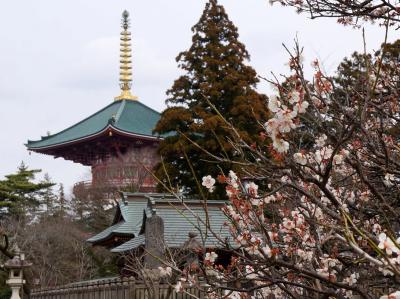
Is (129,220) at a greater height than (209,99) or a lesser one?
lesser

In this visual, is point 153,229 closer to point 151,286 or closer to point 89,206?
point 151,286

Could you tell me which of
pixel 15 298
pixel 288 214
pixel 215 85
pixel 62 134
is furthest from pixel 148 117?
pixel 288 214

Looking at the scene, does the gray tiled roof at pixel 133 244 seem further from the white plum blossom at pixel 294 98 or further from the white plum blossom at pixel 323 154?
the white plum blossom at pixel 294 98

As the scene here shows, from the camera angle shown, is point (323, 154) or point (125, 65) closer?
point (323, 154)

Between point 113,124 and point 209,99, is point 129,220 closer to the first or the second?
point 209,99

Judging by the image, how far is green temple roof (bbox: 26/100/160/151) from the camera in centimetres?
3403

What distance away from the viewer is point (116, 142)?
3425cm

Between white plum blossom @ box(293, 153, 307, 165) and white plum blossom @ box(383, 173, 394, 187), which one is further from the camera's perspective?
white plum blossom @ box(383, 173, 394, 187)

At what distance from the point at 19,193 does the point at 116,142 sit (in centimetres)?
564

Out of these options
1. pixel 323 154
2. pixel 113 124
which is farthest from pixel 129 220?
pixel 113 124

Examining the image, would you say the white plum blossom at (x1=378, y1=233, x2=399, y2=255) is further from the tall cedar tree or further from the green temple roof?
the green temple roof

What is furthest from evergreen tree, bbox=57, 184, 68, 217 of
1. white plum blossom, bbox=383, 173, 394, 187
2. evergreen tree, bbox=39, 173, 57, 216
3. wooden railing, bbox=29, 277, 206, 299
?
white plum blossom, bbox=383, 173, 394, 187

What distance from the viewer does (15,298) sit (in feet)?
43.3

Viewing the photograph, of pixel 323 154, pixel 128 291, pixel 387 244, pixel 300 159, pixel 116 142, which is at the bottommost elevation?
pixel 128 291
